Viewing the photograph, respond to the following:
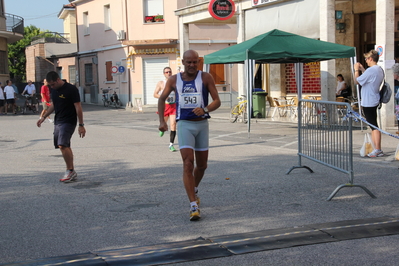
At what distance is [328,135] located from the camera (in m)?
7.60

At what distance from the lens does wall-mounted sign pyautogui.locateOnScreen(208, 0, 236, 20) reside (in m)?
19.8

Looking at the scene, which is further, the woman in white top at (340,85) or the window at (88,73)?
the window at (88,73)

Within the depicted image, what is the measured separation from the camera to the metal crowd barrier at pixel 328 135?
7000mm

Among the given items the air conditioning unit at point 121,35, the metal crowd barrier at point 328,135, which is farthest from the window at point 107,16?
the metal crowd barrier at point 328,135

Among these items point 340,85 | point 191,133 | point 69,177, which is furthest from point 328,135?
point 340,85

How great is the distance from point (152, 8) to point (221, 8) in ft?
47.8

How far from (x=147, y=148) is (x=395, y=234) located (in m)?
7.87

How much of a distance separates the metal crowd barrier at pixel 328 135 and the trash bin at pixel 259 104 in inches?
451

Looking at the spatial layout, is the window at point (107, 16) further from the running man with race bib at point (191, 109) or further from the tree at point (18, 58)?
the running man with race bib at point (191, 109)

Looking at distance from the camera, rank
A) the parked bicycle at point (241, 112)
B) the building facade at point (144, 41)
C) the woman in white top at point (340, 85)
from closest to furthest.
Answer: the woman in white top at point (340, 85)
the parked bicycle at point (241, 112)
the building facade at point (144, 41)

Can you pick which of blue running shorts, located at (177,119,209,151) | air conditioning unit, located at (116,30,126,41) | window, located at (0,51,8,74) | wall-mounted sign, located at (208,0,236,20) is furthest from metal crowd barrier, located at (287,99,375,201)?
window, located at (0,51,8,74)

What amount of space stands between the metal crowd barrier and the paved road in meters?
0.35

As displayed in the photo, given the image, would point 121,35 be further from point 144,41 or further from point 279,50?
point 279,50

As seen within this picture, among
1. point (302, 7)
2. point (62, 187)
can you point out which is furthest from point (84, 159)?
point (302, 7)
